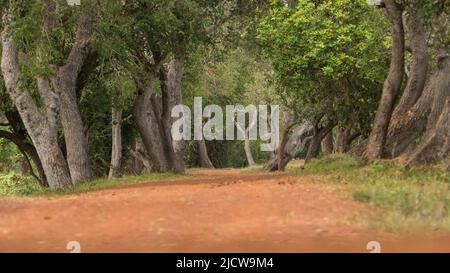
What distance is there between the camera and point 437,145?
17.4 meters

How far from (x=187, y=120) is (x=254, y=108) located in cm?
948

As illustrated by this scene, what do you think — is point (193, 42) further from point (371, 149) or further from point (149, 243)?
point (149, 243)

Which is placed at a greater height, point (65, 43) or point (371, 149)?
point (65, 43)

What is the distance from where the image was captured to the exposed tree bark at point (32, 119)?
22.4m

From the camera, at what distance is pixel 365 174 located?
1708 cm

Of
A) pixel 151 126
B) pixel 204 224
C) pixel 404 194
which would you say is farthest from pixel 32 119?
pixel 404 194

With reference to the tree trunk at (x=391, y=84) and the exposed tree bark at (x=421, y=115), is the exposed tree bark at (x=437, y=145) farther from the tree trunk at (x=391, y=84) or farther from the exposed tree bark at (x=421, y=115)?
the tree trunk at (x=391, y=84)

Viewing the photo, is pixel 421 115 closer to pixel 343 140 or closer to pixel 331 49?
pixel 331 49

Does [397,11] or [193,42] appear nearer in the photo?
[397,11]

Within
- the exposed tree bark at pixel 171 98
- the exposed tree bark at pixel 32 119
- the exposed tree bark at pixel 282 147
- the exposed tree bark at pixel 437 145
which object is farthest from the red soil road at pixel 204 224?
the exposed tree bark at pixel 282 147

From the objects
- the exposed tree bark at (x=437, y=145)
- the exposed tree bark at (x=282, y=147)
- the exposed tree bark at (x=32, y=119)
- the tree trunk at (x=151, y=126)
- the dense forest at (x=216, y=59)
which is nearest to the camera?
the exposed tree bark at (x=437, y=145)

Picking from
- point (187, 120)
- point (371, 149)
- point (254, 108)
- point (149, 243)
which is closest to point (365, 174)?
point (371, 149)

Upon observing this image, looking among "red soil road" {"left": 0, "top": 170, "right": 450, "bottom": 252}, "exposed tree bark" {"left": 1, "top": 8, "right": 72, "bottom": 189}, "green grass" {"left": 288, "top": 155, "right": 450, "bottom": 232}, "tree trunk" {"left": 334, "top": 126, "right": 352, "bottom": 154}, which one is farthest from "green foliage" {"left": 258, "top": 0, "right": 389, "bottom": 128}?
"red soil road" {"left": 0, "top": 170, "right": 450, "bottom": 252}

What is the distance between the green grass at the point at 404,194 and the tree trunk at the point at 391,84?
297 centimetres
